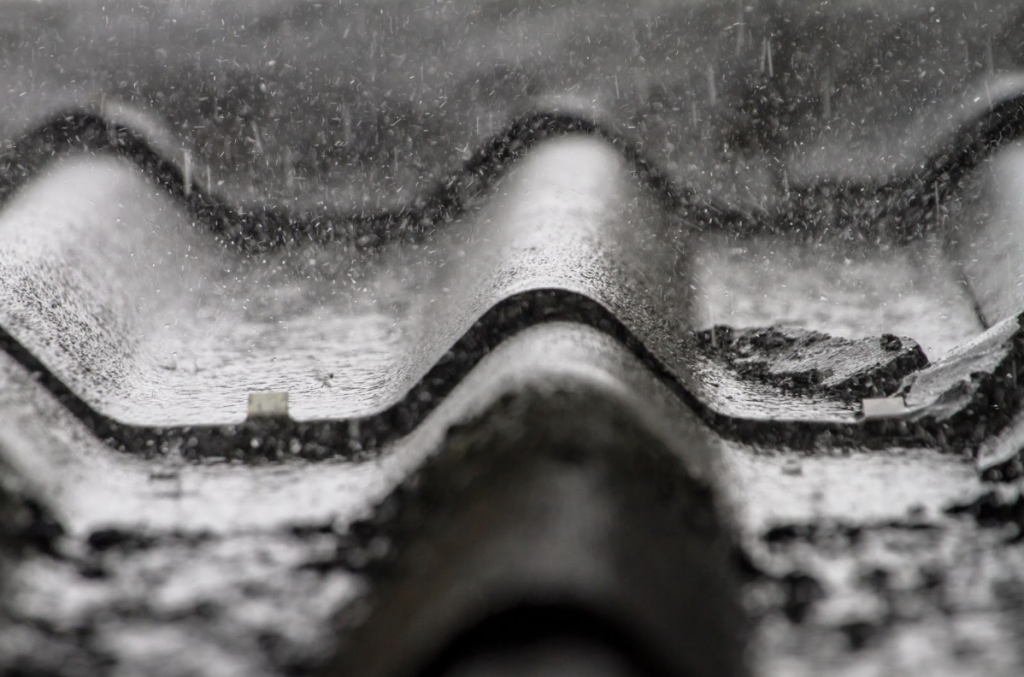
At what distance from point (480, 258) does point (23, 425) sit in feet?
3.26

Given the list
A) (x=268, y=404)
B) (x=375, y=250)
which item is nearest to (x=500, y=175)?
(x=375, y=250)

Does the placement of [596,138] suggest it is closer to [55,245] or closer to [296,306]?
[296,306]

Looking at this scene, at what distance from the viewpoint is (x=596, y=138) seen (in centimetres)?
258

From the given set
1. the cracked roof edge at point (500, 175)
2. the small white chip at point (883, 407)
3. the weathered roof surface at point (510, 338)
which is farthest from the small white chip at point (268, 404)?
the small white chip at point (883, 407)

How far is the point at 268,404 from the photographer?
173cm

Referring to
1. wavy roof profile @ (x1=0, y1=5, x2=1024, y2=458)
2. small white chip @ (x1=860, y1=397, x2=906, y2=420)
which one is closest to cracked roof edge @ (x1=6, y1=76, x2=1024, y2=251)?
wavy roof profile @ (x1=0, y1=5, x2=1024, y2=458)

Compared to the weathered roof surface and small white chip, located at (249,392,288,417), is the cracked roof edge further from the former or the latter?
small white chip, located at (249,392,288,417)

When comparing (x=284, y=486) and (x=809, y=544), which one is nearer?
(x=809, y=544)

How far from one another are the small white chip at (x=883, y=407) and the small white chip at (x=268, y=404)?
3.48 ft

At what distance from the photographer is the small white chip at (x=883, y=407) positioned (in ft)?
5.64

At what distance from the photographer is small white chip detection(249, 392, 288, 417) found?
1.72m

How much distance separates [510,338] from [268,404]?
1.61 feet

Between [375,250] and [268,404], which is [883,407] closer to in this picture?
[268,404]

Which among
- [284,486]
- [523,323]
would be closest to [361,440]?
[284,486]
